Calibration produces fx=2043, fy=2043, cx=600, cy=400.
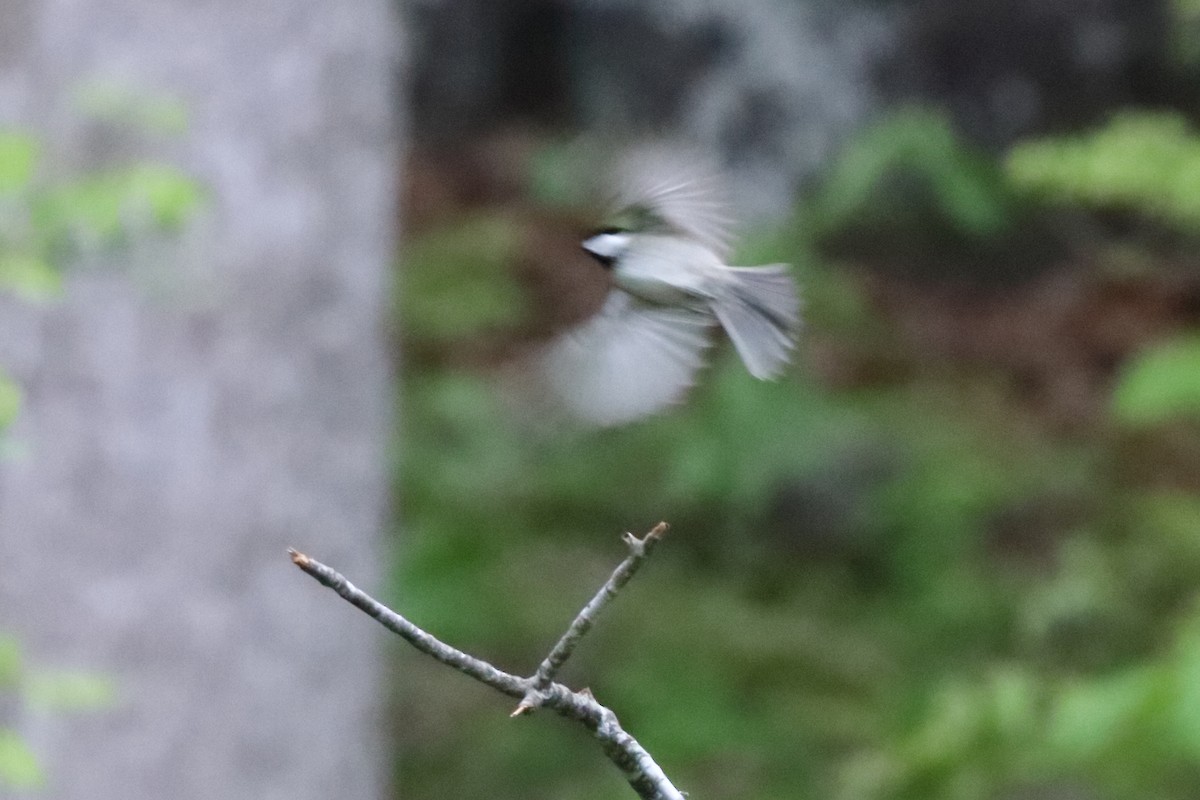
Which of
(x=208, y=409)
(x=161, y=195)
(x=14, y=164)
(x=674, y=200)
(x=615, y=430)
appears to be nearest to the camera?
(x=674, y=200)

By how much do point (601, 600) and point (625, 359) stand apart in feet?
1.60

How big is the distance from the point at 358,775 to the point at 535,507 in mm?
1373

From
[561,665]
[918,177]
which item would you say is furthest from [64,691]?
[918,177]

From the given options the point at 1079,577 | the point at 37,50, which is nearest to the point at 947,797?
the point at 1079,577

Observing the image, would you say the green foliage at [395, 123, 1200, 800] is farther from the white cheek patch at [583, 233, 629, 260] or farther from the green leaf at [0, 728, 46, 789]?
the white cheek patch at [583, 233, 629, 260]

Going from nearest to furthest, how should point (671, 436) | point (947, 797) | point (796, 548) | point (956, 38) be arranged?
point (947, 797) < point (671, 436) < point (796, 548) < point (956, 38)

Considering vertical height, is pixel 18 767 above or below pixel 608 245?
above

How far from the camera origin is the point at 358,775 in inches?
182

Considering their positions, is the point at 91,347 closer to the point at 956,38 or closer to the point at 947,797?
the point at 947,797

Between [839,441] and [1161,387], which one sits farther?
[839,441]

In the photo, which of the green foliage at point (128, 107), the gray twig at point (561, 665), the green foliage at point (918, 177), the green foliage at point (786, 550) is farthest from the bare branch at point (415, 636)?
the green foliage at point (918, 177)

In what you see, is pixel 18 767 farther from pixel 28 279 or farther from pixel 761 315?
pixel 761 315

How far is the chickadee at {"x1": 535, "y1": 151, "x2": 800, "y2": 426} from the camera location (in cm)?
163

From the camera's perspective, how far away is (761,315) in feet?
5.56
